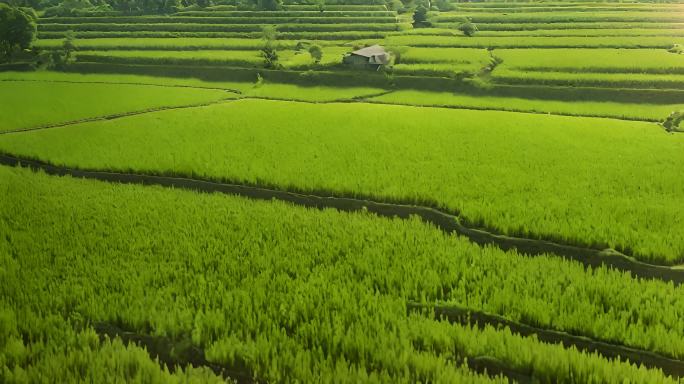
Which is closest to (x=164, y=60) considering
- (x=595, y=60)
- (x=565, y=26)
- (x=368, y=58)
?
(x=368, y=58)

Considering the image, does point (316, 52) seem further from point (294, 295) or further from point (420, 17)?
point (294, 295)

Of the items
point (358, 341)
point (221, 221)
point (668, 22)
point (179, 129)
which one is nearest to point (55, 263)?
point (221, 221)

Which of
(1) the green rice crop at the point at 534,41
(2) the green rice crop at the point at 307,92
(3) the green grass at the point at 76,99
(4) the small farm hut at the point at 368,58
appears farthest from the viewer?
(1) the green rice crop at the point at 534,41

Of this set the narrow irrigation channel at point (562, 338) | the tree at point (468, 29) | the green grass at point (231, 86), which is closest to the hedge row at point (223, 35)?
the tree at point (468, 29)

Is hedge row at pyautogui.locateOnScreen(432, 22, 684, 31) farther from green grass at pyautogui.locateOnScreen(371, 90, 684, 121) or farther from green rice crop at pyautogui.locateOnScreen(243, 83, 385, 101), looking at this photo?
green rice crop at pyautogui.locateOnScreen(243, 83, 385, 101)

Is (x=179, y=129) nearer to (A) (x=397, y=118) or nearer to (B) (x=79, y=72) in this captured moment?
(A) (x=397, y=118)

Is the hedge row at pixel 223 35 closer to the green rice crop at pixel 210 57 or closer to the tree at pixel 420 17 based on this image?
the green rice crop at pixel 210 57
